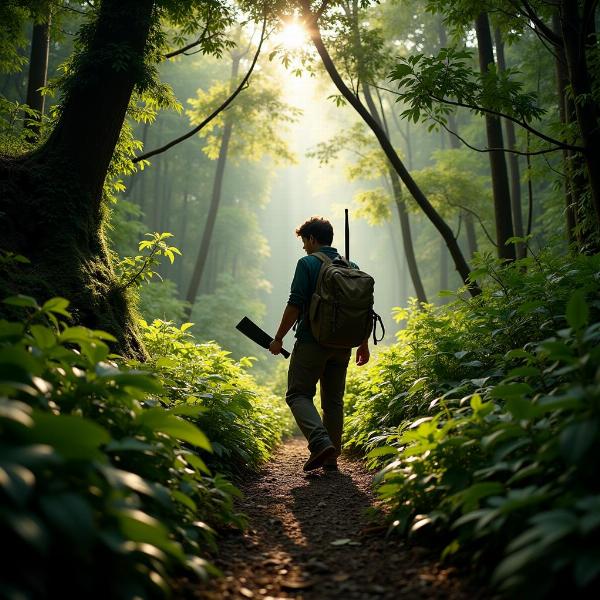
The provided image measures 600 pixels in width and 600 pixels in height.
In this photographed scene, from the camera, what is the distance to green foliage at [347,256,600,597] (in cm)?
150

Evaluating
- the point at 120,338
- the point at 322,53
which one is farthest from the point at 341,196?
the point at 120,338

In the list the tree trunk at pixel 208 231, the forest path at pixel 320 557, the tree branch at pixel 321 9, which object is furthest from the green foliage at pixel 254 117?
the forest path at pixel 320 557

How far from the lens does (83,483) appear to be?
1530 millimetres

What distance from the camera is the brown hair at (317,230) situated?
472 cm

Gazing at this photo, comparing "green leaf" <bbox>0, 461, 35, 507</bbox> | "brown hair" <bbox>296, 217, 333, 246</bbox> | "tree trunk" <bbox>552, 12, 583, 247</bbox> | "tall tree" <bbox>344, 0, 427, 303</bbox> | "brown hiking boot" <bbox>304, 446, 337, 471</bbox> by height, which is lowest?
"green leaf" <bbox>0, 461, 35, 507</bbox>

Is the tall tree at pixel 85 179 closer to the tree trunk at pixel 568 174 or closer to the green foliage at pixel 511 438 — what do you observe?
the green foliage at pixel 511 438

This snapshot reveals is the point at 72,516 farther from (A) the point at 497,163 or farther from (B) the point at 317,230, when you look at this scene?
(A) the point at 497,163

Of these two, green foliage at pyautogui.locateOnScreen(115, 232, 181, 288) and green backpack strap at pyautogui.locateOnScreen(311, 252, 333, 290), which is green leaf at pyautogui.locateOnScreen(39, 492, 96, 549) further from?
green foliage at pyautogui.locateOnScreen(115, 232, 181, 288)

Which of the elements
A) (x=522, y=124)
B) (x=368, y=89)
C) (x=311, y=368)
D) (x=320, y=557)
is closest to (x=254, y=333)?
(x=311, y=368)

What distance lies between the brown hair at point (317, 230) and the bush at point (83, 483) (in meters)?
2.71

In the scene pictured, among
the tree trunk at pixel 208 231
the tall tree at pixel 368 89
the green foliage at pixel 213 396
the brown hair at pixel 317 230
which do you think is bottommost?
the green foliage at pixel 213 396

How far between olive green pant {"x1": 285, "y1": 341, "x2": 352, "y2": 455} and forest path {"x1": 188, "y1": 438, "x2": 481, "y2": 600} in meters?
0.54

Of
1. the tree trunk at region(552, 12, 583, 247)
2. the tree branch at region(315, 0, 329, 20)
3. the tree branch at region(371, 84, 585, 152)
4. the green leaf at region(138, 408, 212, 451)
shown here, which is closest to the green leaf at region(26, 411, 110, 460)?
the green leaf at region(138, 408, 212, 451)

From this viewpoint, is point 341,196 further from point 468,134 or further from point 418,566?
point 418,566
